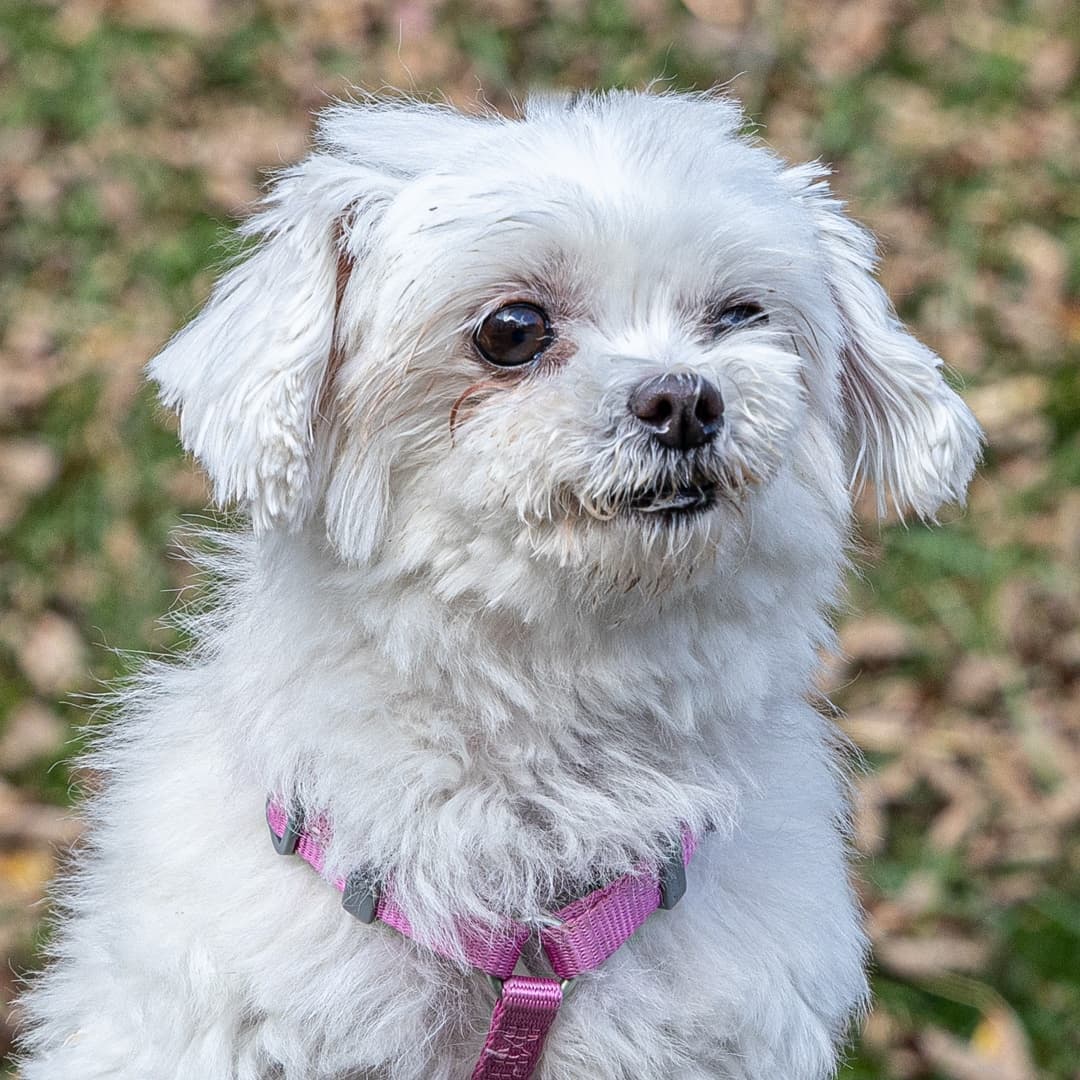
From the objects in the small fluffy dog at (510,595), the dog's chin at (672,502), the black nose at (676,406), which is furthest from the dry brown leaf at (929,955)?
the black nose at (676,406)

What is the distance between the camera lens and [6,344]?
5.10 metres

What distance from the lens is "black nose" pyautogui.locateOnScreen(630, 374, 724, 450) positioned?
2.00m

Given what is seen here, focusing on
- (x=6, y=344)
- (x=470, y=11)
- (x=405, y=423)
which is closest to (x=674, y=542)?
(x=405, y=423)

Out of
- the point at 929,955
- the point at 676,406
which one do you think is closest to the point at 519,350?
the point at 676,406

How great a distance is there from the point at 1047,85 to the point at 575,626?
4549 millimetres

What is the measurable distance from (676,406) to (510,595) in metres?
0.34

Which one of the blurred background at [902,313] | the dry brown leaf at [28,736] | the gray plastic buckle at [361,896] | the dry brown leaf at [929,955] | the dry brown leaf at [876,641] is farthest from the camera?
the dry brown leaf at [876,641]

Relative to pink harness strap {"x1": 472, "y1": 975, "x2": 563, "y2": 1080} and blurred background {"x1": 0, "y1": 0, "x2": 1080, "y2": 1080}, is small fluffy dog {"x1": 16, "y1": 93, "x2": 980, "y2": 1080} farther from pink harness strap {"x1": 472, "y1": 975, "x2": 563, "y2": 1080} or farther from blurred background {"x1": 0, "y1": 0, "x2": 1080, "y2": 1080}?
blurred background {"x1": 0, "y1": 0, "x2": 1080, "y2": 1080}

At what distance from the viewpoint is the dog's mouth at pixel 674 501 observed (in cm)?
204

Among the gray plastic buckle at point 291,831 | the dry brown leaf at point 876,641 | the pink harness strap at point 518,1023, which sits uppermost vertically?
the gray plastic buckle at point 291,831

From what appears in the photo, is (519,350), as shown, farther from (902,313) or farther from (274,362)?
(902,313)

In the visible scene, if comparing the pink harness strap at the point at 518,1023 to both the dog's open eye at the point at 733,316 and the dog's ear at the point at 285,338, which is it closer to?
the dog's ear at the point at 285,338

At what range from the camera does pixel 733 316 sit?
2.27 meters

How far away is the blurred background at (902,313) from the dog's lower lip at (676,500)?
1.96 meters
